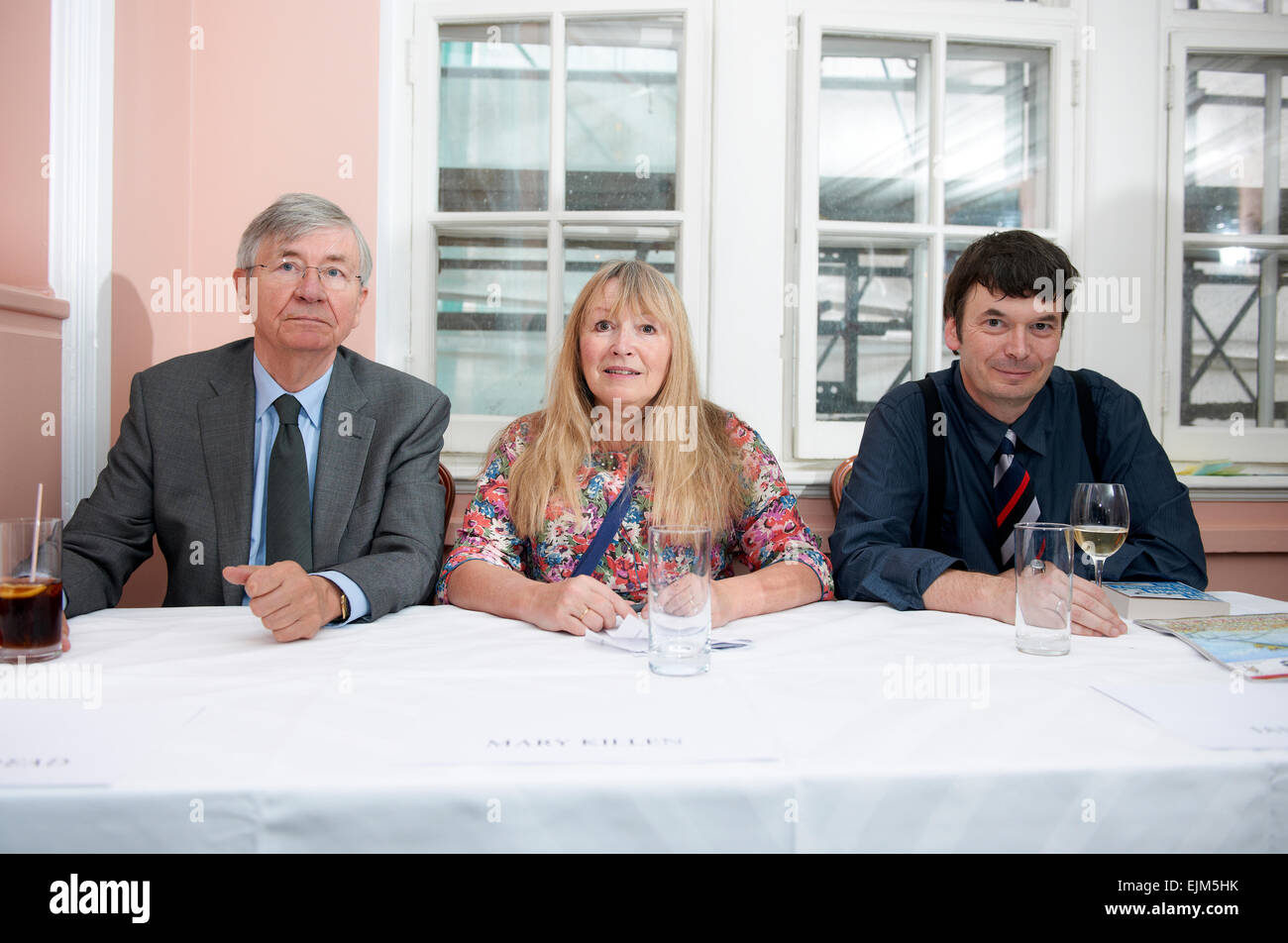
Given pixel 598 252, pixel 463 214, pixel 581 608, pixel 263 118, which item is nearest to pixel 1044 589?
pixel 581 608

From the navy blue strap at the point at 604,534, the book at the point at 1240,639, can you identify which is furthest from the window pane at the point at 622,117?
the book at the point at 1240,639

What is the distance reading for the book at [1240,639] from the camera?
1.11m

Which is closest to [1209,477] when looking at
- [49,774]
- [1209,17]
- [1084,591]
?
[1209,17]

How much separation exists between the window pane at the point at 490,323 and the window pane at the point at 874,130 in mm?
942

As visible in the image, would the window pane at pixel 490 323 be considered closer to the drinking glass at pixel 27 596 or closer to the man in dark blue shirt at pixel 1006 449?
the man in dark blue shirt at pixel 1006 449

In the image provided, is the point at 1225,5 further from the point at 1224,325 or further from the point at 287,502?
the point at 287,502

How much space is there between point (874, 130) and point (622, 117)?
77cm

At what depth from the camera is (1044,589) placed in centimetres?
119

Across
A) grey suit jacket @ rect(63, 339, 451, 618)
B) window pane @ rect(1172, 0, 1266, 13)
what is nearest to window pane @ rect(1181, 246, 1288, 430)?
window pane @ rect(1172, 0, 1266, 13)

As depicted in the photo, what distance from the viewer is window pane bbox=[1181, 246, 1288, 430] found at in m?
2.63

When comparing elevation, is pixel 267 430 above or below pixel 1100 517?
above

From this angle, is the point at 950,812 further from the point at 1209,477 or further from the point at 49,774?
the point at 1209,477

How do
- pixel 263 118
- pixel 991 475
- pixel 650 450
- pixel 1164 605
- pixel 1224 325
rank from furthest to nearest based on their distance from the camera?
pixel 1224 325 → pixel 263 118 → pixel 991 475 → pixel 650 450 → pixel 1164 605

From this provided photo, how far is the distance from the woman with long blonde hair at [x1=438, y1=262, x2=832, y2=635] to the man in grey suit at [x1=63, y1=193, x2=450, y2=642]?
17 centimetres
